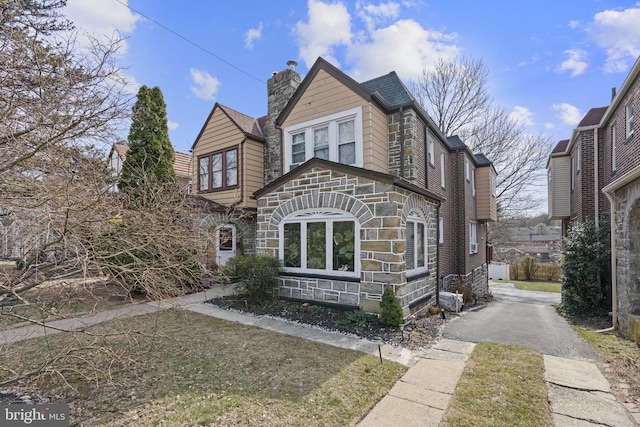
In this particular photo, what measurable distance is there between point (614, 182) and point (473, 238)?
868cm

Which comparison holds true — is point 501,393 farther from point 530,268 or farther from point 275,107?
point 530,268

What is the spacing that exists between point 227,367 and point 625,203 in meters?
9.39

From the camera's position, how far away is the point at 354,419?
3443 millimetres

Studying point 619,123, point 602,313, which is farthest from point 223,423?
point 619,123

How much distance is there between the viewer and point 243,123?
1382cm

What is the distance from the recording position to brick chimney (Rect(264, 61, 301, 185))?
1300cm

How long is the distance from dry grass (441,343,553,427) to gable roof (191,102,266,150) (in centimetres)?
1130

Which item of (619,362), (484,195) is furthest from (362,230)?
(484,195)

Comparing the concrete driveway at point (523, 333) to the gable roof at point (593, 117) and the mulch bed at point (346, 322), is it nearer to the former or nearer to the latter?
the mulch bed at point (346, 322)

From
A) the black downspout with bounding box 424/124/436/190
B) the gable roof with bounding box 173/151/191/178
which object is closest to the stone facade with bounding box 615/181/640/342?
the black downspout with bounding box 424/124/436/190

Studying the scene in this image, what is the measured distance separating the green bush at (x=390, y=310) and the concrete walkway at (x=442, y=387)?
91 cm

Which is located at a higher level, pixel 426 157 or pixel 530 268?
pixel 426 157

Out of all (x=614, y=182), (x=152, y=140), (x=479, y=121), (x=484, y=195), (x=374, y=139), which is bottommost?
(x=614, y=182)

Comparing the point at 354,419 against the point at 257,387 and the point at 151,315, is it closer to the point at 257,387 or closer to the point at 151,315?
the point at 257,387
